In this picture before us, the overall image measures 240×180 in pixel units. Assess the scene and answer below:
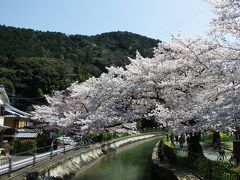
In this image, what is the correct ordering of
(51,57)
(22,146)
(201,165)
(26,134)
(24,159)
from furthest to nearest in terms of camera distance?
(51,57)
(26,134)
(22,146)
(24,159)
(201,165)

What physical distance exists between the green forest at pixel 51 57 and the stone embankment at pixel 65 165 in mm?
43310

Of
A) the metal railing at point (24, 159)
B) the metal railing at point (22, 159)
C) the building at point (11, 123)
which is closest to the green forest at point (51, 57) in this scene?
the building at point (11, 123)

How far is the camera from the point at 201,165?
714 inches

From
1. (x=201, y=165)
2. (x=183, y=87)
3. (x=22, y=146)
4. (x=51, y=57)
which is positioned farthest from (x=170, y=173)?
(x=51, y=57)

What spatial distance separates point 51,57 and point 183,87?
362 feet

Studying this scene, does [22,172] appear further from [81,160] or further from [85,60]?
[85,60]

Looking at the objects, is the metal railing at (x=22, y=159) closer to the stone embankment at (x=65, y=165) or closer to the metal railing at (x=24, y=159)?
the metal railing at (x=24, y=159)

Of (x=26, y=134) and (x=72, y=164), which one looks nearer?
(x=72, y=164)

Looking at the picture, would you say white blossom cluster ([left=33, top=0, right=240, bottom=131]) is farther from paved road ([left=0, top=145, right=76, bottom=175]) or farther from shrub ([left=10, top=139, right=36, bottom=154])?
shrub ([left=10, top=139, right=36, bottom=154])

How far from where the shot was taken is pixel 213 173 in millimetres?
15945

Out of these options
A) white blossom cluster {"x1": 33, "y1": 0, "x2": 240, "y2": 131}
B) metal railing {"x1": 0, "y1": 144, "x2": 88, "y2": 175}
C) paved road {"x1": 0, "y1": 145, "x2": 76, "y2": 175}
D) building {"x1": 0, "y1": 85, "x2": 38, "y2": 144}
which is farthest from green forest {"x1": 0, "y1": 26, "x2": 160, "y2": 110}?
white blossom cluster {"x1": 33, "y1": 0, "x2": 240, "y2": 131}

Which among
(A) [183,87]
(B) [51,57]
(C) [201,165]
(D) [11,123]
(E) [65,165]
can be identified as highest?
(B) [51,57]

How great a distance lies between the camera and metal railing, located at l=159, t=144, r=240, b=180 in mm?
14053

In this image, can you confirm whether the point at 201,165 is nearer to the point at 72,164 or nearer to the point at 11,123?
the point at 72,164
